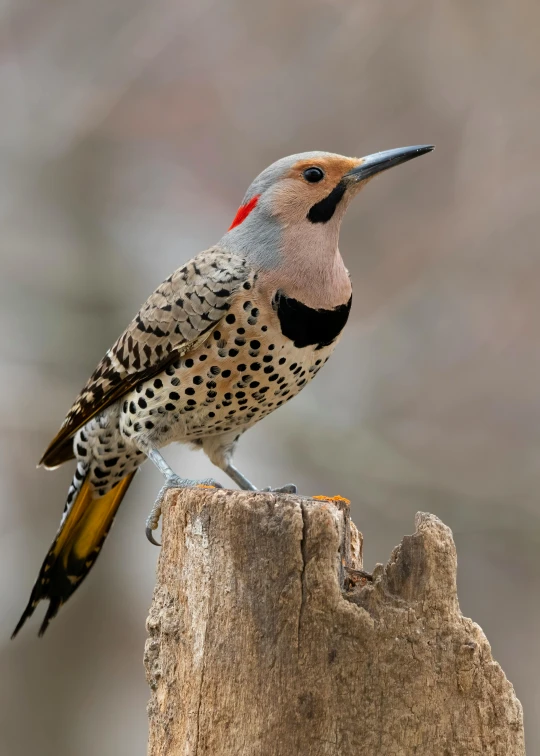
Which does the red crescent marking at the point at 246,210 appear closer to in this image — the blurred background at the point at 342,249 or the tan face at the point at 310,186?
the tan face at the point at 310,186

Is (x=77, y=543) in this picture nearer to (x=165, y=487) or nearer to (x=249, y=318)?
(x=165, y=487)

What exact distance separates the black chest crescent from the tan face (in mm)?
277

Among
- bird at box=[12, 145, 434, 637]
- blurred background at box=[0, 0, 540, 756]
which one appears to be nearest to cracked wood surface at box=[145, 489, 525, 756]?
bird at box=[12, 145, 434, 637]

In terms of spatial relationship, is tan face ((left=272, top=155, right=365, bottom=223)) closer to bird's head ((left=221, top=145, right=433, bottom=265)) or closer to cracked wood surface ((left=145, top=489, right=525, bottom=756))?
bird's head ((left=221, top=145, right=433, bottom=265))

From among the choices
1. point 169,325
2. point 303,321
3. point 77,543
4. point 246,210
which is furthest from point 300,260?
point 77,543

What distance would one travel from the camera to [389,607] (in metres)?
1.89

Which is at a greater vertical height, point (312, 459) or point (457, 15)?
point (457, 15)

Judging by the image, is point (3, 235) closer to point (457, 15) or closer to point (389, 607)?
point (457, 15)

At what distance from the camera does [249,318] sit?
2.57m

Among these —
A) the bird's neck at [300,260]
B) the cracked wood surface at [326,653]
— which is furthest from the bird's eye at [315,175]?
the cracked wood surface at [326,653]

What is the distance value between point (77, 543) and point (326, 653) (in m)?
1.63

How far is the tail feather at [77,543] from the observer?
128 inches


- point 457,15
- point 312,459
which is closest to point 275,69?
point 457,15

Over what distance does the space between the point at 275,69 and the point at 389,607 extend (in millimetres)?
3416
